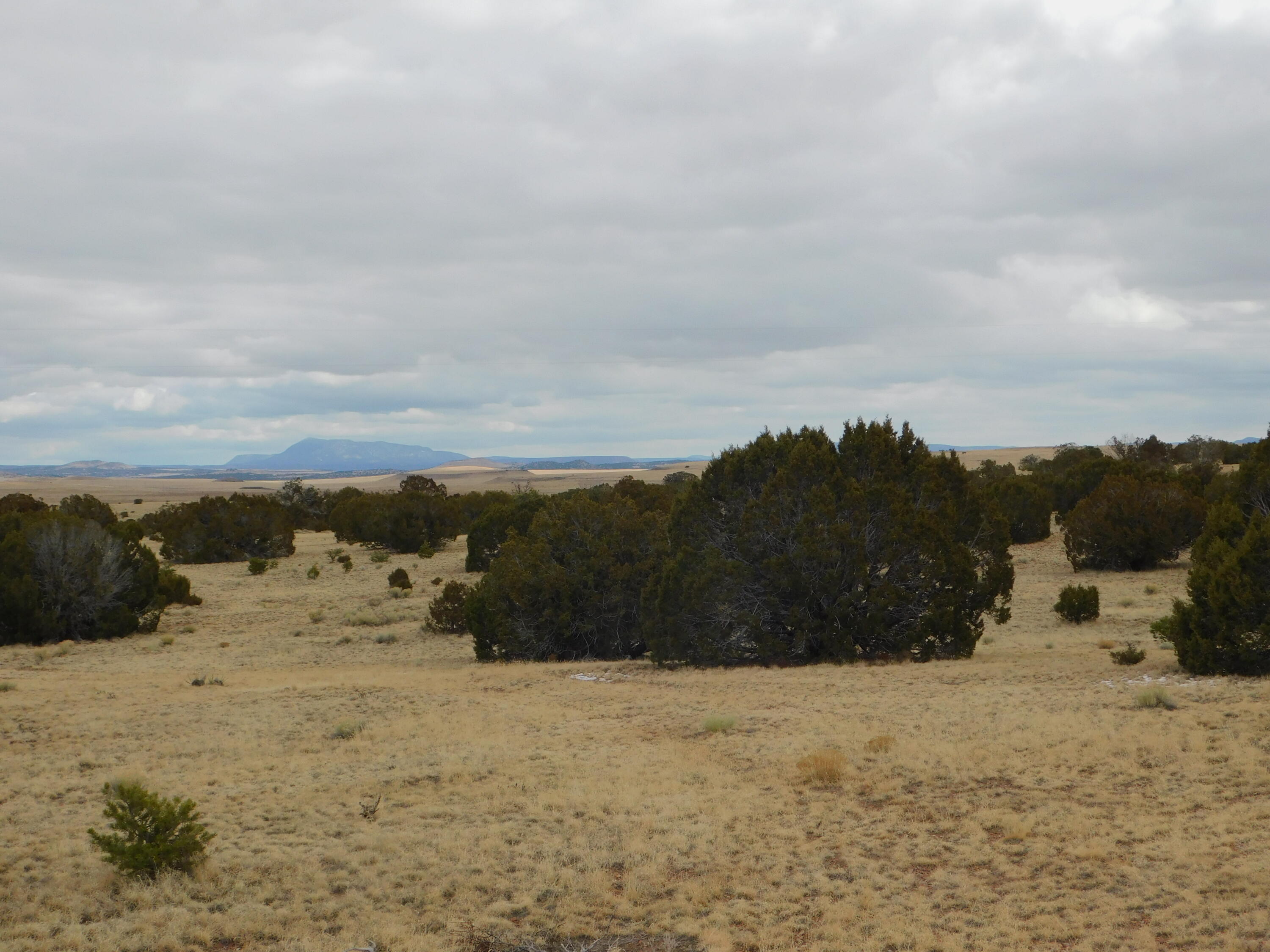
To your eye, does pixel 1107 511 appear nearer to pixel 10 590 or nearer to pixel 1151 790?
pixel 1151 790

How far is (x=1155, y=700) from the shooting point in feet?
42.9

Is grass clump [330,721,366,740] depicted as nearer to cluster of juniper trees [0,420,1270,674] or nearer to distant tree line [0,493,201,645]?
cluster of juniper trees [0,420,1270,674]

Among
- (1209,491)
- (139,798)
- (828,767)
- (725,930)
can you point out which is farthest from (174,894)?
(1209,491)

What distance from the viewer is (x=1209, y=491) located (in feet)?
110

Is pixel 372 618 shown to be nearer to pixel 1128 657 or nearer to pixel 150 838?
pixel 1128 657

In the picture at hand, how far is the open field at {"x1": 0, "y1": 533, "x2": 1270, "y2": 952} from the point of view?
7691 millimetres

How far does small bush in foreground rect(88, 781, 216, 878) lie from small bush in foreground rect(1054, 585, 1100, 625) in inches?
841

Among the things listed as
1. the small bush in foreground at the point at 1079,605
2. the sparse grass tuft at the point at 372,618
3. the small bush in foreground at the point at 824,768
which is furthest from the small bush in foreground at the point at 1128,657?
the sparse grass tuft at the point at 372,618

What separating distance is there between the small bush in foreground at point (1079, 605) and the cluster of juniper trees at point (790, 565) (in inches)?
77.8

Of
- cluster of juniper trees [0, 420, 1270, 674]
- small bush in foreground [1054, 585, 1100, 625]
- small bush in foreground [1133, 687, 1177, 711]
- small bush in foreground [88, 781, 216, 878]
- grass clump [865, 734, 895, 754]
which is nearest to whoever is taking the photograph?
small bush in foreground [88, 781, 216, 878]

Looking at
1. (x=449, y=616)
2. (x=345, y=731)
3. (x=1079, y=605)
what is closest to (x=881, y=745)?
(x=345, y=731)

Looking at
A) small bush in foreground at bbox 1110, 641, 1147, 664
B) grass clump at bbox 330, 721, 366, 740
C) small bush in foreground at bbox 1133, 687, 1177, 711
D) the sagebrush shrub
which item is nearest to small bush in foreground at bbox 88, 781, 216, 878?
grass clump at bbox 330, 721, 366, 740

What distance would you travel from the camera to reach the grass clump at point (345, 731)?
47.2ft

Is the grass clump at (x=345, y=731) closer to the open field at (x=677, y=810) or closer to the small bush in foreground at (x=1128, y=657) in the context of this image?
the open field at (x=677, y=810)
